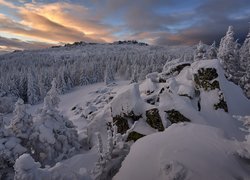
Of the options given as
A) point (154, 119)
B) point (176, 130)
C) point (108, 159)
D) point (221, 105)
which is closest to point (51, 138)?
point (154, 119)

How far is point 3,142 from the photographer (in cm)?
1756

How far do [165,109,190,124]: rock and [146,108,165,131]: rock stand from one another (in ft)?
2.34

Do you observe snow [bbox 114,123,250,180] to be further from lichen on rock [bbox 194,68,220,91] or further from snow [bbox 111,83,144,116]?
lichen on rock [bbox 194,68,220,91]

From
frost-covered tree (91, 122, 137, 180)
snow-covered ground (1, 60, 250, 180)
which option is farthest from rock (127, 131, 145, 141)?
frost-covered tree (91, 122, 137, 180)

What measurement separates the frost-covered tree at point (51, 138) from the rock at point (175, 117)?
7075 mm

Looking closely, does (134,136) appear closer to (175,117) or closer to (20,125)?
(175,117)

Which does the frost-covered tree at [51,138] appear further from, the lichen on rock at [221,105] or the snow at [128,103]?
the lichen on rock at [221,105]

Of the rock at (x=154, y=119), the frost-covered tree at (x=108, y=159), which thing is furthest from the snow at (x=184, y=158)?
the rock at (x=154, y=119)

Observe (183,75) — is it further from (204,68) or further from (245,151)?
(245,151)

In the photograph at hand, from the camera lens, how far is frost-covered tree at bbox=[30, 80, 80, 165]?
741 inches

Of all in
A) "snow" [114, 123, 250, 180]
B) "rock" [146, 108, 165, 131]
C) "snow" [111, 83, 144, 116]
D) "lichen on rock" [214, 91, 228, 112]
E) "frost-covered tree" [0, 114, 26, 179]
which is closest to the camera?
"snow" [114, 123, 250, 180]

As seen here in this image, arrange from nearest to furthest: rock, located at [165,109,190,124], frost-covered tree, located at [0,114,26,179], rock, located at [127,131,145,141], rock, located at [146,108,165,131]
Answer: frost-covered tree, located at [0,114,26,179]
rock, located at [127,131,145,141]
rock, located at [165,109,190,124]
rock, located at [146,108,165,131]

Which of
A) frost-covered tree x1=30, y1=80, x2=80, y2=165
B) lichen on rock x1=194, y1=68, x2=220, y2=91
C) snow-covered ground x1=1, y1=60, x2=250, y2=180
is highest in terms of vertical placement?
lichen on rock x1=194, y1=68, x2=220, y2=91

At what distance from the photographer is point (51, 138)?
19.0 m
